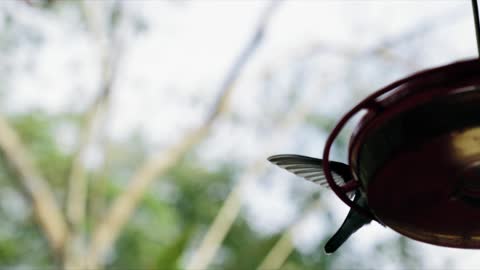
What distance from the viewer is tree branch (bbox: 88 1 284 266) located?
4688mm

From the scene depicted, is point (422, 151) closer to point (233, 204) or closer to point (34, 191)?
point (34, 191)

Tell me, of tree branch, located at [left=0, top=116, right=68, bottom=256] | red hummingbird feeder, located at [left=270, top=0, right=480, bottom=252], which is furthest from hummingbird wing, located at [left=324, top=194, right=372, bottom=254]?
tree branch, located at [left=0, top=116, right=68, bottom=256]

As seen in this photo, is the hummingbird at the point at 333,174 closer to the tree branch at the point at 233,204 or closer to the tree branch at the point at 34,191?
the tree branch at the point at 233,204

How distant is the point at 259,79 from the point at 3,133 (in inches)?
80.4

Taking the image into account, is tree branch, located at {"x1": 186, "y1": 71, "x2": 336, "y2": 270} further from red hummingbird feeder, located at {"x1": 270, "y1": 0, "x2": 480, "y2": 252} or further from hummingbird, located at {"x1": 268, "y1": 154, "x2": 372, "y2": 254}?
red hummingbird feeder, located at {"x1": 270, "y1": 0, "x2": 480, "y2": 252}

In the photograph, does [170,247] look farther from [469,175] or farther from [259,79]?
[259,79]

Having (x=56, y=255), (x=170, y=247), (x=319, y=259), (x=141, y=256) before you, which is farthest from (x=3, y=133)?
(x=319, y=259)

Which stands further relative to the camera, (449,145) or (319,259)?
(319,259)

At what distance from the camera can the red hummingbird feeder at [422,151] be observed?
107 cm

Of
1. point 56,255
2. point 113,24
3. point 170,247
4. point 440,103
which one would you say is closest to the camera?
point 440,103

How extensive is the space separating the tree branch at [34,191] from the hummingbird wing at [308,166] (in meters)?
3.45

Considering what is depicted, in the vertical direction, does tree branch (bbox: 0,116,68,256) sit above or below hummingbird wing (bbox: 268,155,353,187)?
below

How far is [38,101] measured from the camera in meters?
7.04

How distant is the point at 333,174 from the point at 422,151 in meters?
0.24
